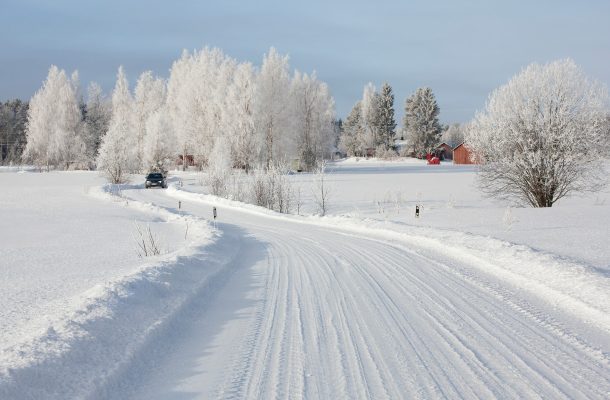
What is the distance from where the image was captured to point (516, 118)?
2306 centimetres

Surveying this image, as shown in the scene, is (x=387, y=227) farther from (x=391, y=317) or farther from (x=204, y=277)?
(x=391, y=317)

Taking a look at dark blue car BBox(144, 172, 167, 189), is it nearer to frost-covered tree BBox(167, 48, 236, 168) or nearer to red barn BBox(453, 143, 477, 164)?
frost-covered tree BBox(167, 48, 236, 168)

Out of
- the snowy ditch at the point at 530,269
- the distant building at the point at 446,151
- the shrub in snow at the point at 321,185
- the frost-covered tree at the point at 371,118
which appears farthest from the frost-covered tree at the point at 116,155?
the distant building at the point at 446,151

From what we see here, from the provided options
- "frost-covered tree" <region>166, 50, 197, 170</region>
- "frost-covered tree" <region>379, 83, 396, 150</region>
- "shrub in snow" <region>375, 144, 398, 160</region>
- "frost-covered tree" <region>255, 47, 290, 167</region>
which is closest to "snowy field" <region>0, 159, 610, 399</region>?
"frost-covered tree" <region>255, 47, 290, 167</region>

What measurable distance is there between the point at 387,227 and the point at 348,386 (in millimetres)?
13978

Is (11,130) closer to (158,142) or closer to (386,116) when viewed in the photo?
(158,142)

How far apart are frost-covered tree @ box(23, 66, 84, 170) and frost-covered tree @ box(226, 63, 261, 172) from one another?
29.2 m

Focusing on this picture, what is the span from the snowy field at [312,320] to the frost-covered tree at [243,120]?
131 ft

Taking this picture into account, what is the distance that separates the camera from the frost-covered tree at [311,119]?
219 feet

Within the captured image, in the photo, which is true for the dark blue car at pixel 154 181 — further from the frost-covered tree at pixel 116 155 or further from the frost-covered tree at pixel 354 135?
the frost-covered tree at pixel 354 135

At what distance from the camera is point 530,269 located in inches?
376

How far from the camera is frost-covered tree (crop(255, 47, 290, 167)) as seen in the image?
187 ft

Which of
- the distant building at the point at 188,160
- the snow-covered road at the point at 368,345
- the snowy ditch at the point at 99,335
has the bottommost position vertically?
the snow-covered road at the point at 368,345

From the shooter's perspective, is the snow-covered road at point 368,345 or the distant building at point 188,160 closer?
the snow-covered road at point 368,345
